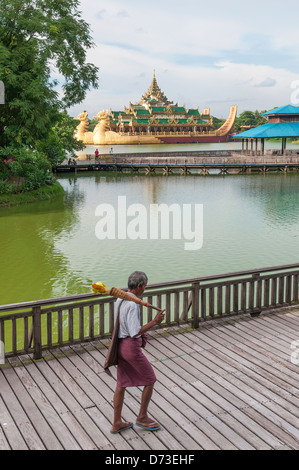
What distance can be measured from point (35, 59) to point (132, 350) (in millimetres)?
30648

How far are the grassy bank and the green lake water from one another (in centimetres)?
95

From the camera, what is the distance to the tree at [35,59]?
30.4 metres

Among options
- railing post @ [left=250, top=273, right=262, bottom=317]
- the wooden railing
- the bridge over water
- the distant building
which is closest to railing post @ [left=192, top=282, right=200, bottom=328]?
the wooden railing

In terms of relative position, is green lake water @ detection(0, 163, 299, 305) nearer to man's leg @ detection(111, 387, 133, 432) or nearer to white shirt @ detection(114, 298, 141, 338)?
man's leg @ detection(111, 387, 133, 432)

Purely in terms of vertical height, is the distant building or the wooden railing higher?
the distant building

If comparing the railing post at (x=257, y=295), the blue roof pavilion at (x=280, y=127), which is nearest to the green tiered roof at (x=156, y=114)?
the blue roof pavilion at (x=280, y=127)

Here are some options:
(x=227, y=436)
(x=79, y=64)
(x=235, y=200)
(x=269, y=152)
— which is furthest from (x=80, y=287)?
(x=269, y=152)

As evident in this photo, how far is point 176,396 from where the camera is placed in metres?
6.48

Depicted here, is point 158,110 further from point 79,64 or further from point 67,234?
point 67,234

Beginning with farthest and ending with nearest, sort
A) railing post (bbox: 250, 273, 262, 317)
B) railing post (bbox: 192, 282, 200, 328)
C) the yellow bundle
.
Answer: railing post (bbox: 250, 273, 262, 317) → railing post (bbox: 192, 282, 200, 328) → the yellow bundle

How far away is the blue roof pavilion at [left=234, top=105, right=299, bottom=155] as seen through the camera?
57.2 m

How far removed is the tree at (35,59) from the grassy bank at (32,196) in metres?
3.49

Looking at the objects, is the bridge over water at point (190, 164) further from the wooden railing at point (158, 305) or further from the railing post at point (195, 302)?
the railing post at point (195, 302)

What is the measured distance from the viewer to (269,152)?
6306 cm
